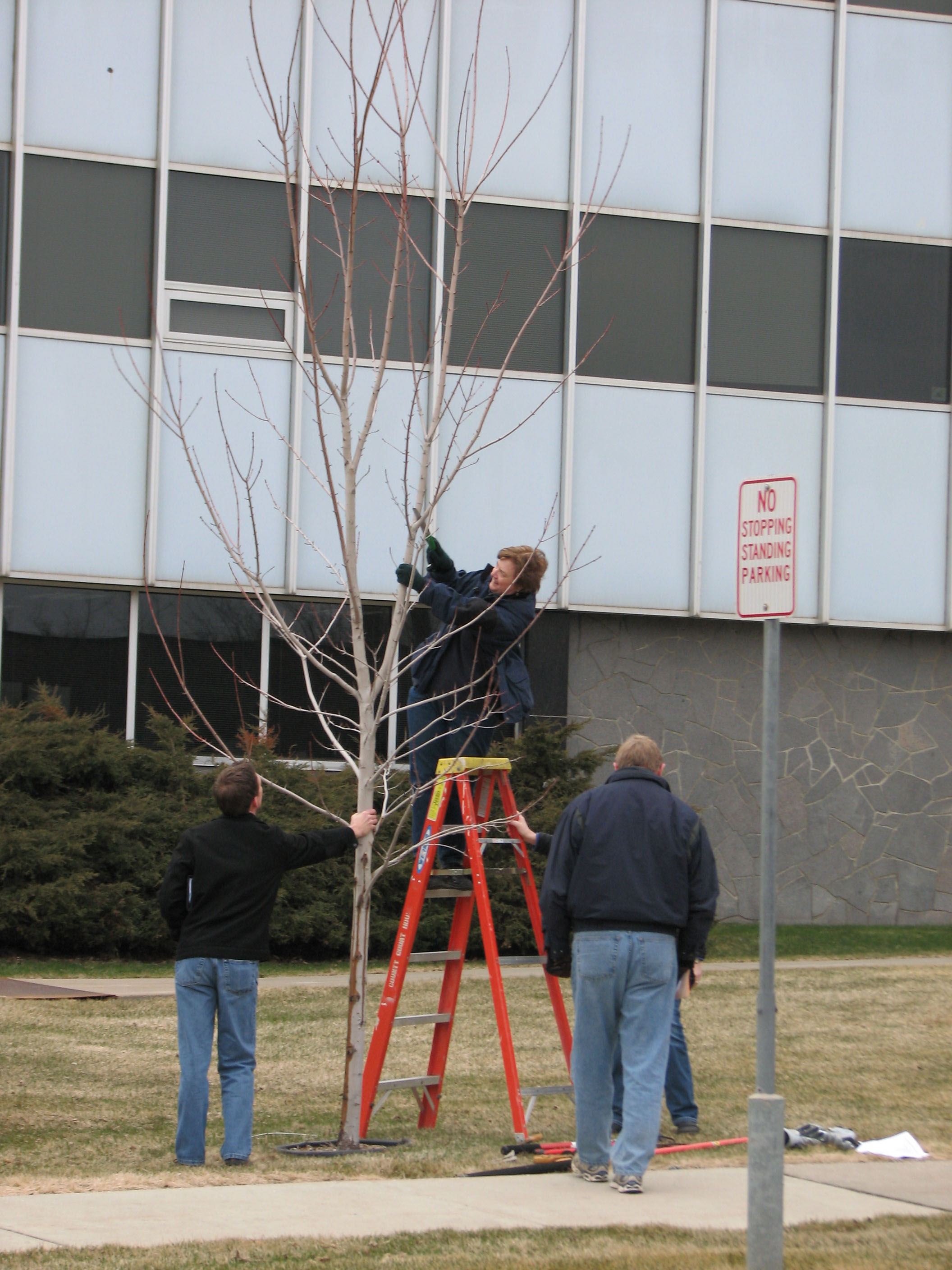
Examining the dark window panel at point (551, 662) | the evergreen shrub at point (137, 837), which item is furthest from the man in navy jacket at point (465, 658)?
the dark window panel at point (551, 662)

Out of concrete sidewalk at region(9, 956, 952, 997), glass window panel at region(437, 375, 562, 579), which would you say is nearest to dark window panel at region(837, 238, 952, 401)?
glass window panel at region(437, 375, 562, 579)

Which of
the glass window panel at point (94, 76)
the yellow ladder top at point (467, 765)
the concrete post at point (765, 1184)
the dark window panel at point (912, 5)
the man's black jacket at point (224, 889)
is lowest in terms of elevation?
the concrete post at point (765, 1184)

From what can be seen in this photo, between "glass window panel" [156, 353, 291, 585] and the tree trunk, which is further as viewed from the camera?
"glass window panel" [156, 353, 291, 585]

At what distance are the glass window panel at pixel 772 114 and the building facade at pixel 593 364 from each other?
0.12 ft

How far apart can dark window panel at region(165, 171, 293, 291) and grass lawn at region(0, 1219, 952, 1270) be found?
1227 centimetres

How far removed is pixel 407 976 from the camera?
14.0m

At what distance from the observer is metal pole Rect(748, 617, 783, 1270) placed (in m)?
4.89

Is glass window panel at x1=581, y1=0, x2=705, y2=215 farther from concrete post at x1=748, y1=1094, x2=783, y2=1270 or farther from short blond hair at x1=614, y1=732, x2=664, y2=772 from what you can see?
concrete post at x1=748, y1=1094, x2=783, y2=1270

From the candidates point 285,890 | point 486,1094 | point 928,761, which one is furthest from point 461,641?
point 928,761

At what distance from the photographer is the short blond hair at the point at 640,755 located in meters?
6.77

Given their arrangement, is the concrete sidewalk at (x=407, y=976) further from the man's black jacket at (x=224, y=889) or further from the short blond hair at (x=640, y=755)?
the short blond hair at (x=640, y=755)

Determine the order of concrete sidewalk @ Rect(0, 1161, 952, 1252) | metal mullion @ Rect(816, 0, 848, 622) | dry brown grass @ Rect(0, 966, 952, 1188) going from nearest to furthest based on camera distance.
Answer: concrete sidewalk @ Rect(0, 1161, 952, 1252) < dry brown grass @ Rect(0, 966, 952, 1188) < metal mullion @ Rect(816, 0, 848, 622)

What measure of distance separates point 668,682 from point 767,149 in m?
5.96

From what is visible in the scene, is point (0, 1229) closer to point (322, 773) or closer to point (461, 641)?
point (461, 641)
